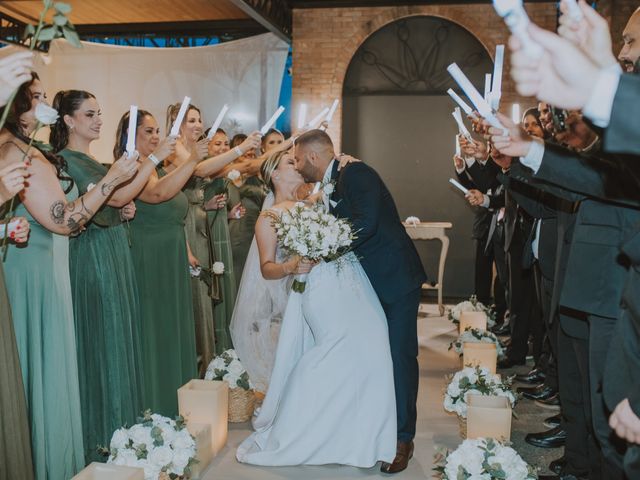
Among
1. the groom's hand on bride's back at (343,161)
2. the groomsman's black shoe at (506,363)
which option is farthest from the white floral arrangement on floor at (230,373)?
the groomsman's black shoe at (506,363)

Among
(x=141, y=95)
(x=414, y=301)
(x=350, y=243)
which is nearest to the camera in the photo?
(x=350, y=243)

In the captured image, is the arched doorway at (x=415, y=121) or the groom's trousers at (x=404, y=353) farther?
the arched doorway at (x=415, y=121)

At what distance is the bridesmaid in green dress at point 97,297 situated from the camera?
3.14m

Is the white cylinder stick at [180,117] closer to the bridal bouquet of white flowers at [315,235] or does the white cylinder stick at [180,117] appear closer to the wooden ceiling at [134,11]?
the bridal bouquet of white flowers at [315,235]

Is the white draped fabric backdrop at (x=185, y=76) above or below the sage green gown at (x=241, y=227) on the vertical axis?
above

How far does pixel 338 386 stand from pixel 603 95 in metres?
2.34

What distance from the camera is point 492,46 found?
361 inches

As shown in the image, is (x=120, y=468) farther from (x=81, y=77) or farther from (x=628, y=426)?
(x=81, y=77)

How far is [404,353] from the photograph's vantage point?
11.3 feet

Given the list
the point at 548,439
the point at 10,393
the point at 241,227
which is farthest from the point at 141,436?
the point at 241,227

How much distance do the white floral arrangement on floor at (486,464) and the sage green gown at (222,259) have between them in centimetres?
263

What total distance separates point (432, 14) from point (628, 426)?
28.1ft

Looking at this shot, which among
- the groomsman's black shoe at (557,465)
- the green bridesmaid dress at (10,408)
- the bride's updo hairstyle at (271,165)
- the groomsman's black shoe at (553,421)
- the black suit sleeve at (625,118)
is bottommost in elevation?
the groomsman's black shoe at (553,421)

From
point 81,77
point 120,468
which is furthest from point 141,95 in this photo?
point 120,468
